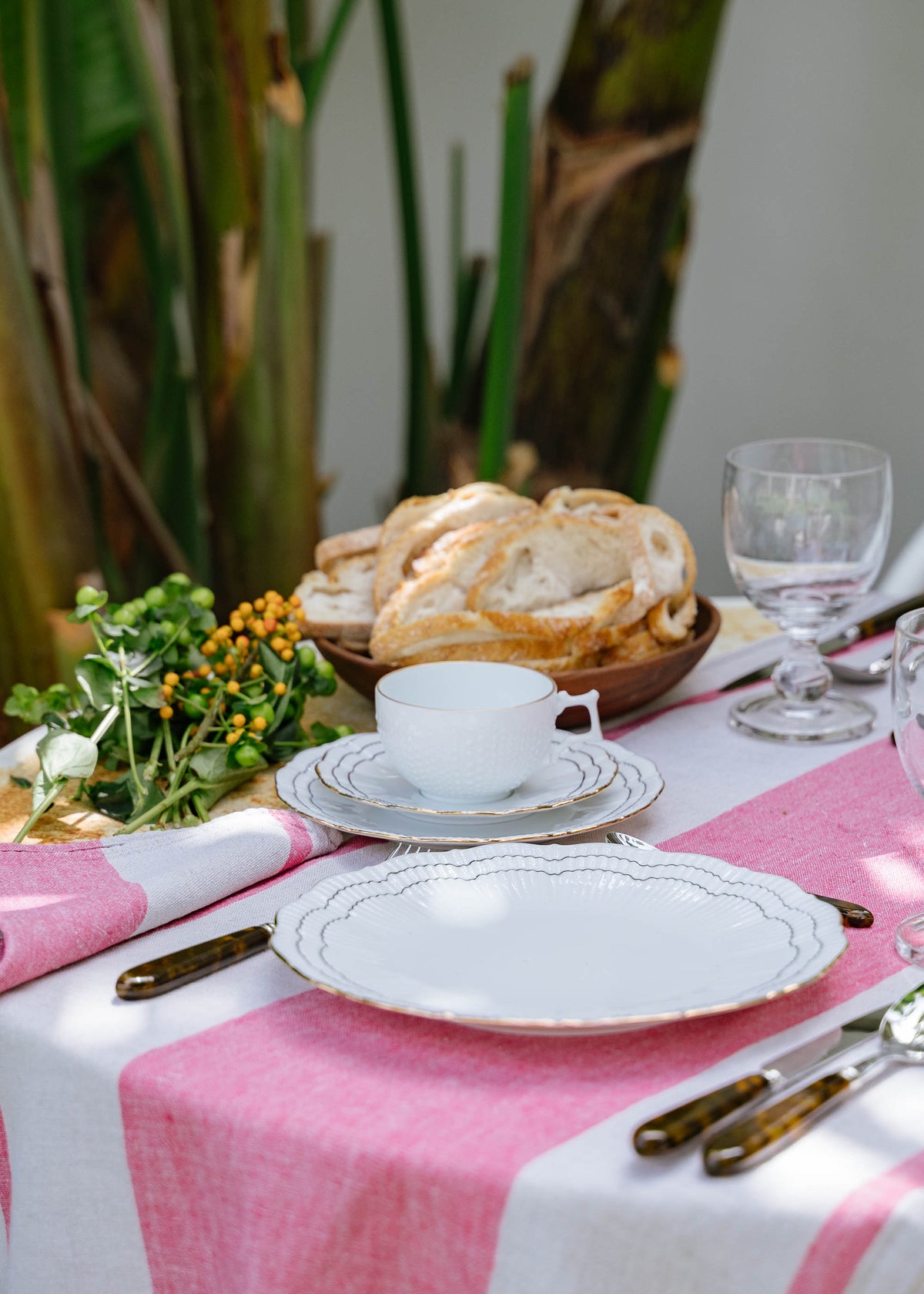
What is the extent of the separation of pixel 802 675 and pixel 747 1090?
59cm

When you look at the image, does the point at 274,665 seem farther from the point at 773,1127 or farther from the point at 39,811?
the point at 773,1127

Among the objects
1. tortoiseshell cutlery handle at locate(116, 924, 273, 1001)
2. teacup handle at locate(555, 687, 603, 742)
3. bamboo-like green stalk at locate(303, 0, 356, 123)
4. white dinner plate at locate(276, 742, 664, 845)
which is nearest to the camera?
tortoiseshell cutlery handle at locate(116, 924, 273, 1001)

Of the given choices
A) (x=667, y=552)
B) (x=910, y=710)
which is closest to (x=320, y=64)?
(x=667, y=552)

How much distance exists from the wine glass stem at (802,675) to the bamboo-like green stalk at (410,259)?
156 centimetres

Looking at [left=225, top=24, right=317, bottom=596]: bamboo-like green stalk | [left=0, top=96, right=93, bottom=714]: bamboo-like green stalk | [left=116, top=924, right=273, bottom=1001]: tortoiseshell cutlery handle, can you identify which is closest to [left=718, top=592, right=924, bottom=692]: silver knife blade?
[left=116, top=924, right=273, bottom=1001]: tortoiseshell cutlery handle

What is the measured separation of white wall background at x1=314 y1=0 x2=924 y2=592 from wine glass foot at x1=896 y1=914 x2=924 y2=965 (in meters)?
2.27

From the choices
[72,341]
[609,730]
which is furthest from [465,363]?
[609,730]

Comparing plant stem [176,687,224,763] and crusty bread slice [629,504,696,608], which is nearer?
plant stem [176,687,224,763]

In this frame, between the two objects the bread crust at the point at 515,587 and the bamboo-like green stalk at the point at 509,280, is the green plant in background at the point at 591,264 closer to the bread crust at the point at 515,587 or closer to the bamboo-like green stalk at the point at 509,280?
the bamboo-like green stalk at the point at 509,280

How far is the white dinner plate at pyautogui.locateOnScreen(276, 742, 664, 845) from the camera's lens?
768 mm

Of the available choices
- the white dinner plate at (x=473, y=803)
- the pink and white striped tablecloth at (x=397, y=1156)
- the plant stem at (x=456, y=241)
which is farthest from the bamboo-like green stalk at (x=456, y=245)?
the pink and white striped tablecloth at (x=397, y=1156)

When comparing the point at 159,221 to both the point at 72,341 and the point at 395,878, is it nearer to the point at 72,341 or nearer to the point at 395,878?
the point at 72,341

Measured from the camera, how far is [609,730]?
3.37ft

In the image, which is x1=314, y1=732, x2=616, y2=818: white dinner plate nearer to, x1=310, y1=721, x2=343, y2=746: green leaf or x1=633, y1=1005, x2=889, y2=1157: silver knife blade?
x1=310, y1=721, x2=343, y2=746: green leaf
